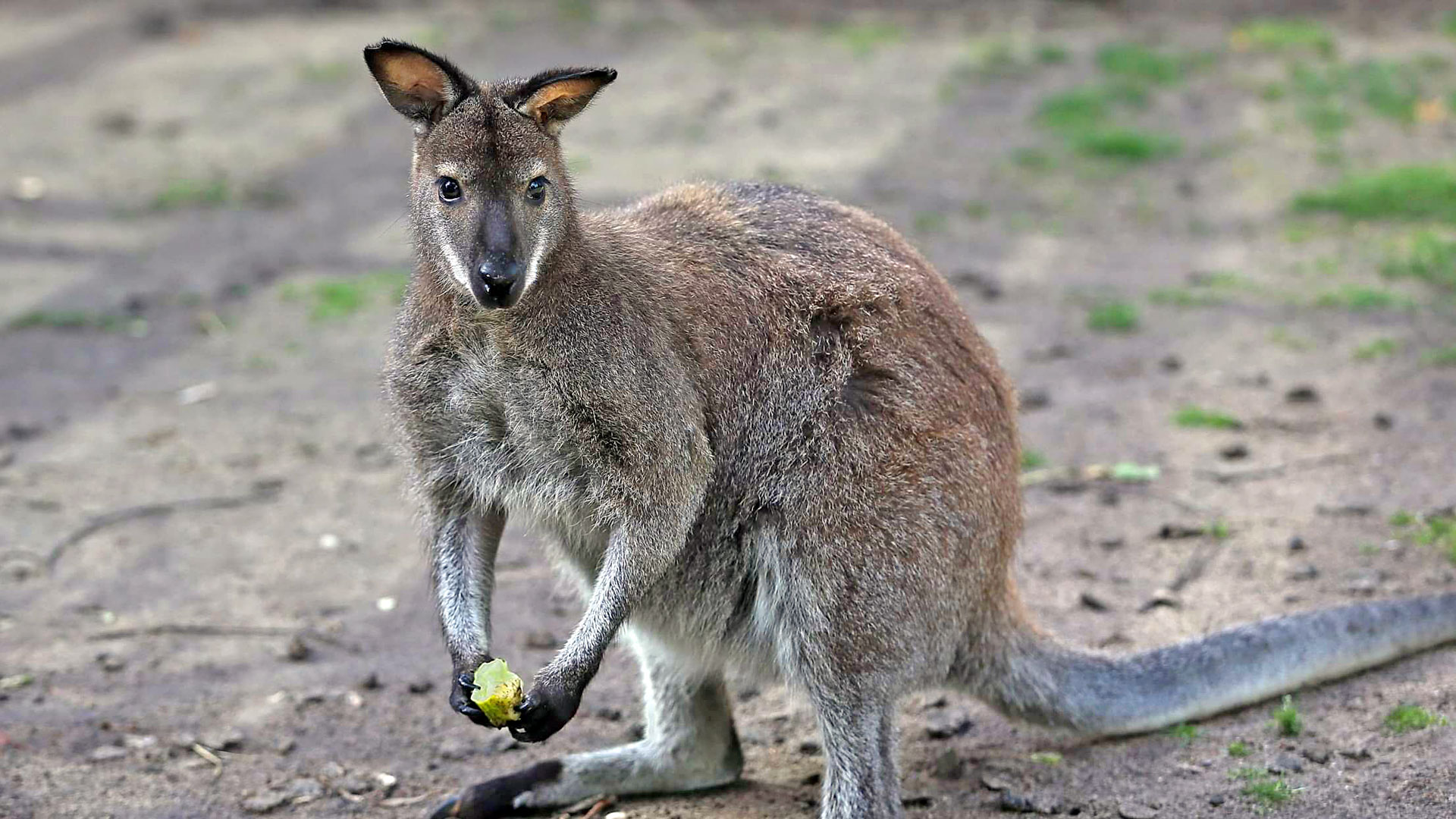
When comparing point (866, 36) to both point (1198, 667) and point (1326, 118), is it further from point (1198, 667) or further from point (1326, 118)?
point (1198, 667)

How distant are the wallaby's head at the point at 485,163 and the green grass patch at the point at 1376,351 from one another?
4579 millimetres

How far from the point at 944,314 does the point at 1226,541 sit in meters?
1.99

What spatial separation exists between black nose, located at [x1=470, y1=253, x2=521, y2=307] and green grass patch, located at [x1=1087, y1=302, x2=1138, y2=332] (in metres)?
4.79

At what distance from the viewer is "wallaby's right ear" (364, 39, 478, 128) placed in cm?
399

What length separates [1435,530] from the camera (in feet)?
19.0

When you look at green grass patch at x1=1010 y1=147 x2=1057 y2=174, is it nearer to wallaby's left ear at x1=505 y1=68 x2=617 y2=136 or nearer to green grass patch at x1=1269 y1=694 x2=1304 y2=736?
green grass patch at x1=1269 y1=694 x2=1304 y2=736

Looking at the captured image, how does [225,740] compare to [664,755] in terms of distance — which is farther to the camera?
[225,740]

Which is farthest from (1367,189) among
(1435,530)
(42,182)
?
(42,182)

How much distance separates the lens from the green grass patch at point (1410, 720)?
15.1 feet

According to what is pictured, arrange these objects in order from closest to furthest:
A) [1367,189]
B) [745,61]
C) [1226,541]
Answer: [1226,541] → [1367,189] → [745,61]

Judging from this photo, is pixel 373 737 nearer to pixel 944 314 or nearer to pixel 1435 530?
pixel 944 314

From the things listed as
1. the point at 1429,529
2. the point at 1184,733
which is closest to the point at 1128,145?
the point at 1429,529

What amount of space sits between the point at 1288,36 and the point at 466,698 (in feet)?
31.4

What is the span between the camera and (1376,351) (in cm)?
740
